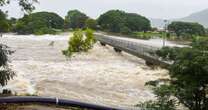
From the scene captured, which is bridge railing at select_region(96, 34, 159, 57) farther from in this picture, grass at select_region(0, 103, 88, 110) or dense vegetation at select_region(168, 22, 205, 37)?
dense vegetation at select_region(168, 22, 205, 37)

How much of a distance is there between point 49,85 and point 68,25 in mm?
136407

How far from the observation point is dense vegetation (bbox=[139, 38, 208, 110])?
52.9ft

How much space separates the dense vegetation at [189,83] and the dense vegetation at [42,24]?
109 metres

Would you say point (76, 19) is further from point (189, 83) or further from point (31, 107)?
point (189, 83)

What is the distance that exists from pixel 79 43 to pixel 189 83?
52.8 metres

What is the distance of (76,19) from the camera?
16738cm

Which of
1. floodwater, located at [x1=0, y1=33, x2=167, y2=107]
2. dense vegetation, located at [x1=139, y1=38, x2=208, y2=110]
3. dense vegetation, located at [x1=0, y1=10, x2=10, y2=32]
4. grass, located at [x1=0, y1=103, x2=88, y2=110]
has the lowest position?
floodwater, located at [x1=0, y1=33, x2=167, y2=107]

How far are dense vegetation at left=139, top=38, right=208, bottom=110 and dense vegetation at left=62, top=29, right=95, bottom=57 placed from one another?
4704cm

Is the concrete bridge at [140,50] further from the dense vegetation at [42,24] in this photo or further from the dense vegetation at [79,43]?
the dense vegetation at [42,24]

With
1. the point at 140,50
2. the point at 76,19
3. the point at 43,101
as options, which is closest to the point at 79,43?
the point at 140,50

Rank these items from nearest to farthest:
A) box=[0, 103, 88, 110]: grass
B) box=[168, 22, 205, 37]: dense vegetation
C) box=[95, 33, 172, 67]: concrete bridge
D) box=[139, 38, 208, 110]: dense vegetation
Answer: box=[139, 38, 208, 110]: dense vegetation → box=[0, 103, 88, 110]: grass → box=[95, 33, 172, 67]: concrete bridge → box=[168, 22, 205, 37]: dense vegetation

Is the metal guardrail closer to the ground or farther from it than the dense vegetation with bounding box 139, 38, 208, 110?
closer to the ground

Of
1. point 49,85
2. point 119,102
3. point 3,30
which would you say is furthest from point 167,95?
point 49,85

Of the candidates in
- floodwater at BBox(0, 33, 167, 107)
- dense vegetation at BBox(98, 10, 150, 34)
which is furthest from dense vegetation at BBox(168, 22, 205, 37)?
floodwater at BBox(0, 33, 167, 107)
